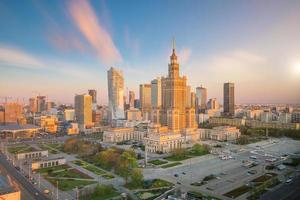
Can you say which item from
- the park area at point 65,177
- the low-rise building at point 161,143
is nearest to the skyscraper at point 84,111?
the low-rise building at point 161,143

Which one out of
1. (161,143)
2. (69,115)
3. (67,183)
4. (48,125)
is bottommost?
(67,183)

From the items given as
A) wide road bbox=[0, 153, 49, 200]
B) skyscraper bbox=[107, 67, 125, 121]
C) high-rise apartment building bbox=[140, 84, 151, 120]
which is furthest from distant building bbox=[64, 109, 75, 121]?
wide road bbox=[0, 153, 49, 200]

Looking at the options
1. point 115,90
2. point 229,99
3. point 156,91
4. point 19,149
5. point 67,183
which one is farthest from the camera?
point 115,90

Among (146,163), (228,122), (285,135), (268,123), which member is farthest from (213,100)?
(146,163)

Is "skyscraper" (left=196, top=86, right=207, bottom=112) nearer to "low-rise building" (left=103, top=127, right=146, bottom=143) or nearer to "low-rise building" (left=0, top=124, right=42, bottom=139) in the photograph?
"low-rise building" (left=103, top=127, right=146, bottom=143)

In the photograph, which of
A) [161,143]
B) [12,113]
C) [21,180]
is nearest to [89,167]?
[21,180]

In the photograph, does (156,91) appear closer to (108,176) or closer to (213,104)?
(213,104)
